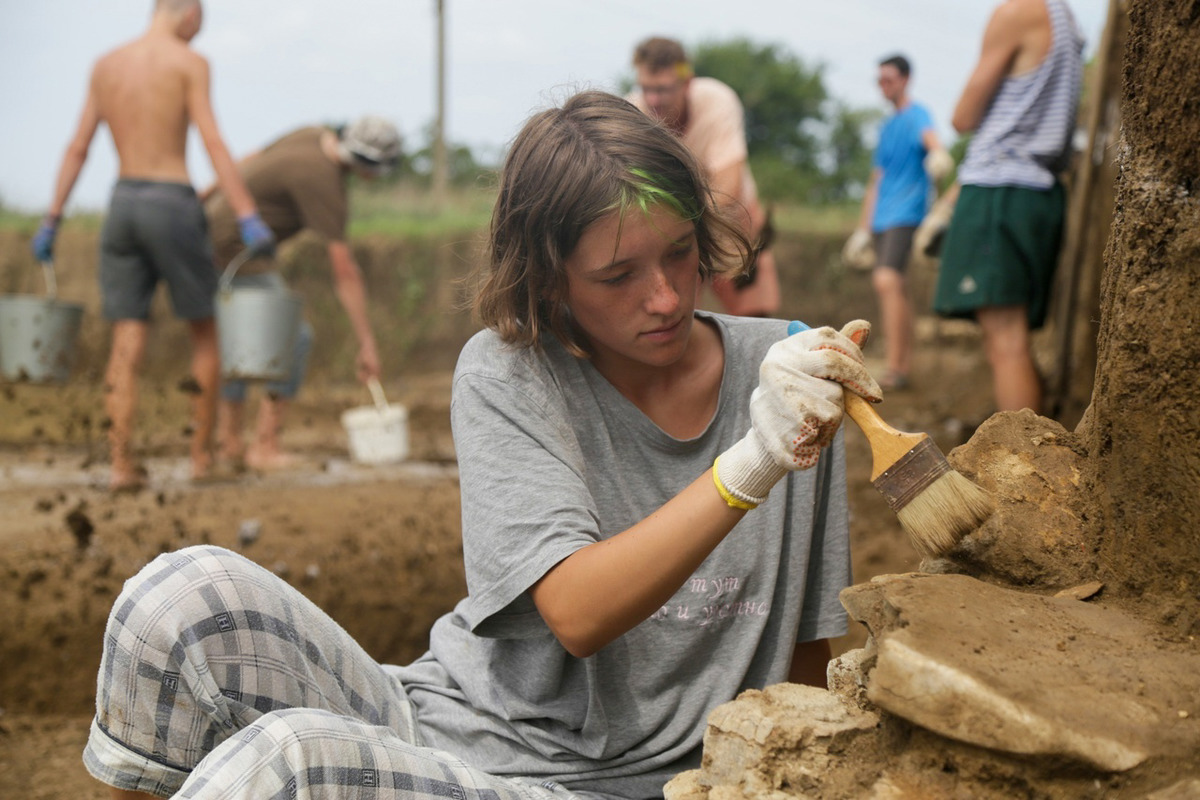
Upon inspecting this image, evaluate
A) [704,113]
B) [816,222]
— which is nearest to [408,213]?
[816,222]

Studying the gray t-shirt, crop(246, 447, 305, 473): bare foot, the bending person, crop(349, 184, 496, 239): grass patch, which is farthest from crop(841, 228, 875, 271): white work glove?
the gray t-shirt

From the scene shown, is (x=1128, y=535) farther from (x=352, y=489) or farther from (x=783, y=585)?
(x=352, y=489)

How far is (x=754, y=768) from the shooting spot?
1174mm

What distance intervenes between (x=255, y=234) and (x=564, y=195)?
3.03 m

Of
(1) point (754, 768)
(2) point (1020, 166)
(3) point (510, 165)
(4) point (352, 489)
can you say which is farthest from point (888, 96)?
(1) point (754, 768)

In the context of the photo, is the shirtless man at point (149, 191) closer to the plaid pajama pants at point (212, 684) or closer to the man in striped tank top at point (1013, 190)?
the man in striped tank top at point (1013, 190)

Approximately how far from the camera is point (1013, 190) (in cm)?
313

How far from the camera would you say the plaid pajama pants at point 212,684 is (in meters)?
1.27

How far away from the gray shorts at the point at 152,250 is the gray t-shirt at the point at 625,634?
300cm

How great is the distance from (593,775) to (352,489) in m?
3.08

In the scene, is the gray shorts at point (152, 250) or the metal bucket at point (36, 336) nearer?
the metal bucket at point (36, 336)

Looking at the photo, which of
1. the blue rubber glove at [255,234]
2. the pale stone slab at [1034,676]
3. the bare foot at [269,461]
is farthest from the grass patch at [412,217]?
the pale stone slab at [1034,676]

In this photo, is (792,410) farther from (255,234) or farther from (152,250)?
(152,250)

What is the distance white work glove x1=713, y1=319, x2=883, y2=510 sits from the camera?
1.19 metres
